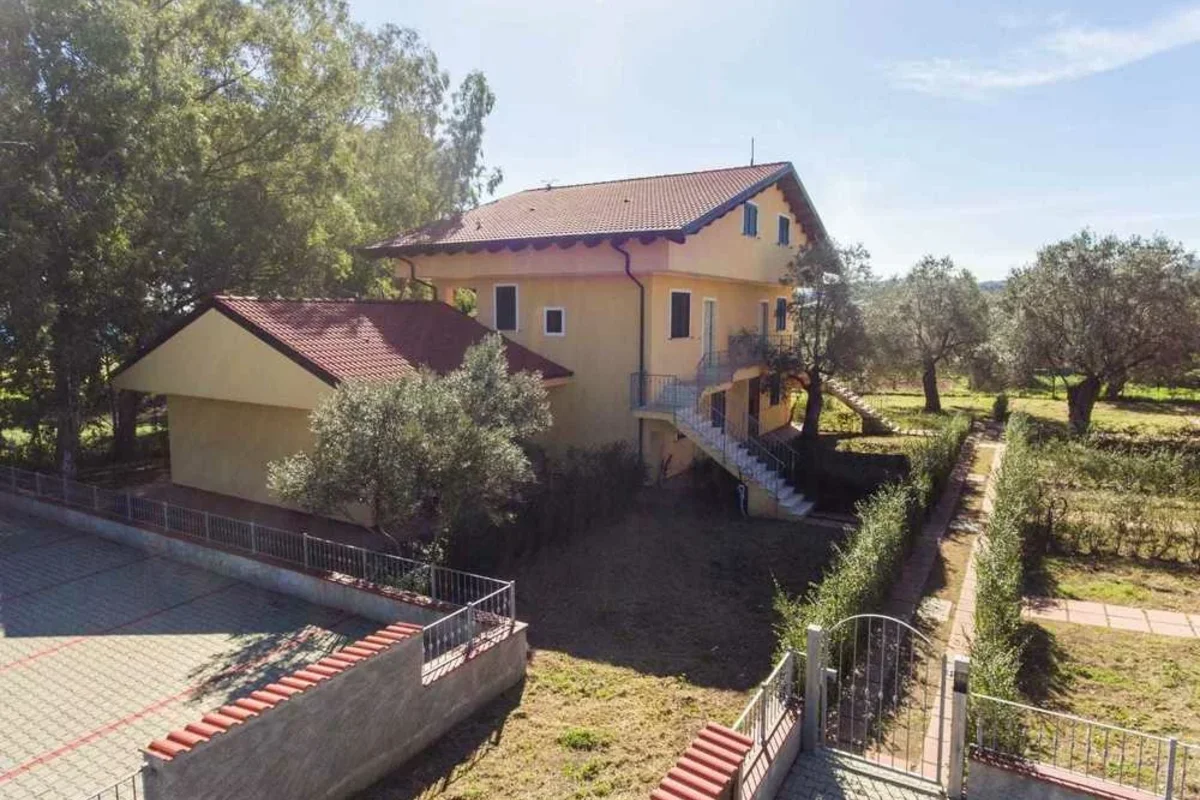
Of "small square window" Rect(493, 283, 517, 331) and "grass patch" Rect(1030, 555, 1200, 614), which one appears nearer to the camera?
"grass patch" Rect(1030, 555, 1200, 614)

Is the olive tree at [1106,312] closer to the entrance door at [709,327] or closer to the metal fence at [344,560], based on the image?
the entrance door at [709,327]

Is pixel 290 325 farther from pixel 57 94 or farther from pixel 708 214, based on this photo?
pixel 708 214

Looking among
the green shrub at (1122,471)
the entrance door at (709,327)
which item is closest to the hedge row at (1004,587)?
the green shrub at (1122,471)

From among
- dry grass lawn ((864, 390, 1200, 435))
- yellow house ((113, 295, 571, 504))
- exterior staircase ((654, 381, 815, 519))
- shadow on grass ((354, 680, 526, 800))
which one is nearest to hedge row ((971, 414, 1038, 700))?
exterior staircase ((654, 381, 815, 519))

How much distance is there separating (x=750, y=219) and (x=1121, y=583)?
12.3 metres

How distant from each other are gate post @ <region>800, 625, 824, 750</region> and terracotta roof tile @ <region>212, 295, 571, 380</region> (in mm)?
9157

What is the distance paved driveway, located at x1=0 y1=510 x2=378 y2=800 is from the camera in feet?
24.7

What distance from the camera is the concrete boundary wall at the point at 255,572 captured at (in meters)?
10.3

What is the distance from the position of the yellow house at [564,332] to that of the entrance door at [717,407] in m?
0.10

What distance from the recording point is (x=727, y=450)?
1672 centimetres

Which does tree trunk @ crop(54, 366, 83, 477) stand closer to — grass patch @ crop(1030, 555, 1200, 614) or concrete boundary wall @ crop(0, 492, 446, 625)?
concrete boundary wall @ crop(0, 492, 446, 625)

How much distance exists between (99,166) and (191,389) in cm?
521

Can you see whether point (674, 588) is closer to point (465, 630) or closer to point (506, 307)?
point (465, 630)

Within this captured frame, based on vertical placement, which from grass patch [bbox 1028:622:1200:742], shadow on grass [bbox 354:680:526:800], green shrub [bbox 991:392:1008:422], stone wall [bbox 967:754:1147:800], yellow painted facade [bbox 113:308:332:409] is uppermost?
yellow painted facade [bbox 113:308:332:409]
